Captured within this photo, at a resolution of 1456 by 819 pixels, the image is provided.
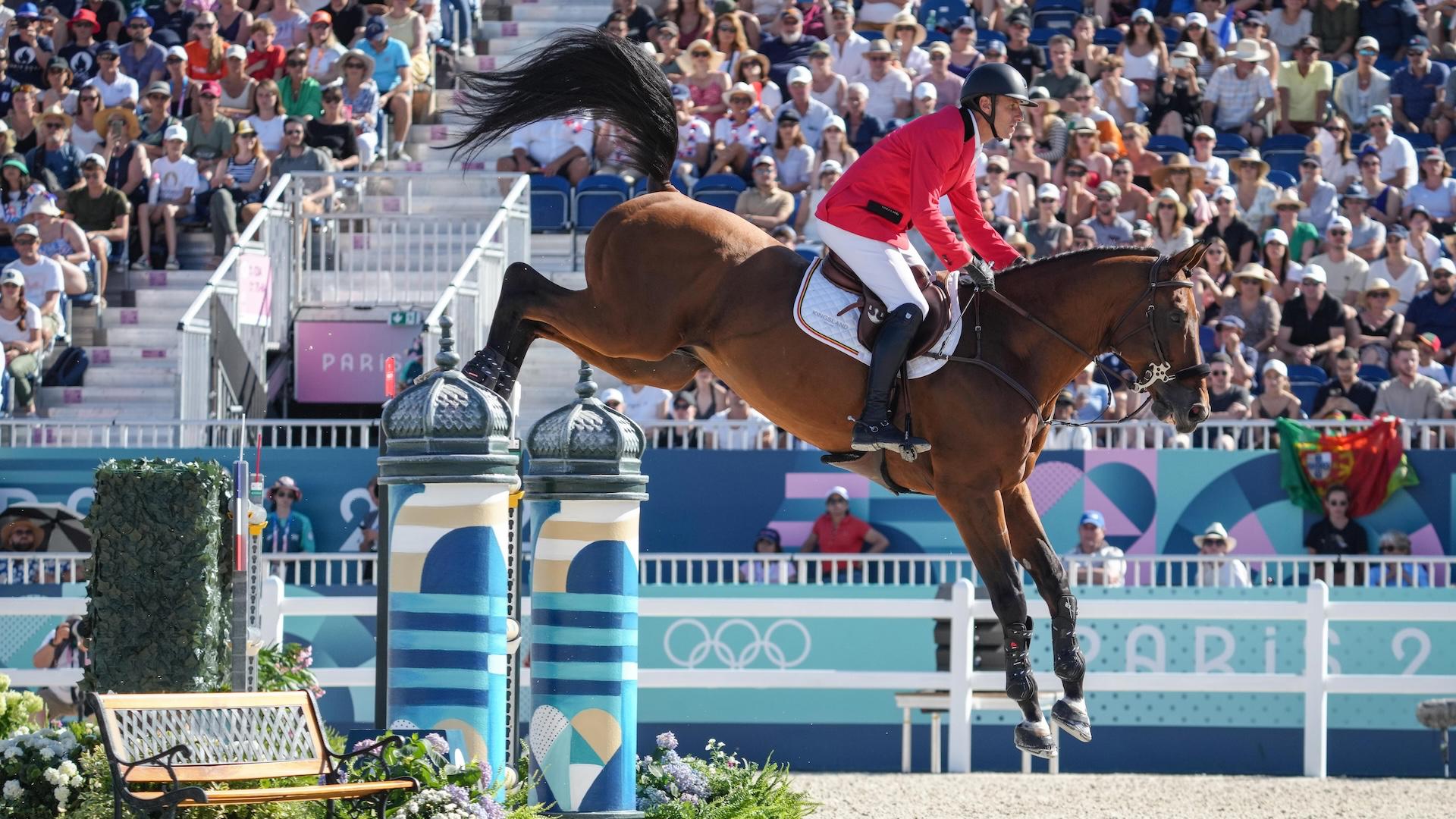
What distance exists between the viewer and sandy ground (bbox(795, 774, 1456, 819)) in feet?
30.6

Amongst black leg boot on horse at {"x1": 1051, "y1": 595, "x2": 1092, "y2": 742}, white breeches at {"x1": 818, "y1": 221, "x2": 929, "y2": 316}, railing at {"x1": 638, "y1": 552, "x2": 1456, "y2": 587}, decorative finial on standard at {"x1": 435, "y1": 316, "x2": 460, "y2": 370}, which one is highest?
white breeches at {"x1": 818, "y1": 221, "x2": 929, "y2": 316}

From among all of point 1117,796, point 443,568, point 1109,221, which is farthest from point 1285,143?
point 443,568

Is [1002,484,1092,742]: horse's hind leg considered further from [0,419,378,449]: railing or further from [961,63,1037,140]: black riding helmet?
[0,419,378,449]: railing

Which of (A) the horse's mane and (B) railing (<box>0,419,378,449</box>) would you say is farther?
(B) railing (<box>0,419,378,449</box>)

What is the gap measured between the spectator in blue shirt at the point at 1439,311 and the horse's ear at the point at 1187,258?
283 inches

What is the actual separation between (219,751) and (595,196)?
9.38m

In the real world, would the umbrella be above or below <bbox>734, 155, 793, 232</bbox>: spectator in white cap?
below

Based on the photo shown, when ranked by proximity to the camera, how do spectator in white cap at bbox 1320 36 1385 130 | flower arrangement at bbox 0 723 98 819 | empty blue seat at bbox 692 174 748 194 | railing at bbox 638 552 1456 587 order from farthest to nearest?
spectator in white cap at bbox 1320 36 1385 130
empty blue seat at bbox 692 174 748 194
railing at bbox 638 552 1456 587
flower arrangement at bbox 0 723 98 819

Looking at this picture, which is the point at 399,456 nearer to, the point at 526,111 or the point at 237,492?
the point at 237,492

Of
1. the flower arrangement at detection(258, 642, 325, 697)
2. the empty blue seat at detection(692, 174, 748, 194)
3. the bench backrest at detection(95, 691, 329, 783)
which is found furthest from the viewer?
the empty blue seat at detection(692, 174, 748, 194)

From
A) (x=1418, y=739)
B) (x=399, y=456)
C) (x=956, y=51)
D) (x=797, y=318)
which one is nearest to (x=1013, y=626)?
(x=797, y=318)

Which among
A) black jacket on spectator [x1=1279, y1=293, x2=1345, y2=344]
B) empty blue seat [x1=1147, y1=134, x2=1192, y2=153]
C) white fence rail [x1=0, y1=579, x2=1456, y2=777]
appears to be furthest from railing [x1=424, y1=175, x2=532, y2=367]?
black jacket on spectator [x1=1279, y1=293, x2=1345, y2=344]

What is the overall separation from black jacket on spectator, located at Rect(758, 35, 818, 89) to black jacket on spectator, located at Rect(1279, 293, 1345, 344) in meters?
5.05

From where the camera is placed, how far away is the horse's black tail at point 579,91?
8.27 meters
